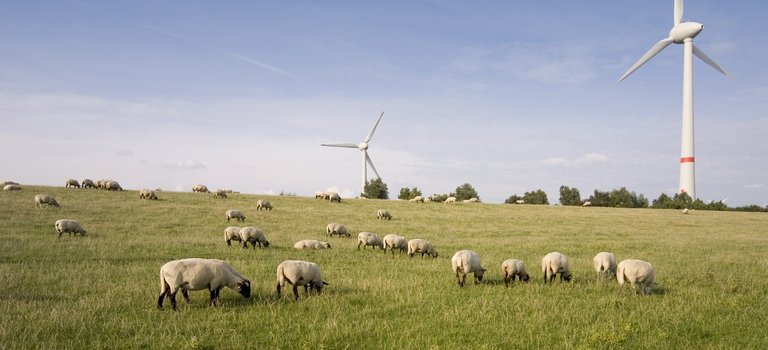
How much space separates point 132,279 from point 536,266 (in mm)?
15434

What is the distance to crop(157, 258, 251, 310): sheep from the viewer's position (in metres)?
12.0

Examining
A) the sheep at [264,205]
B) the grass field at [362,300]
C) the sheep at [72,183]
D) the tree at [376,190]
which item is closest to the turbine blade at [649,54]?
the tree at [376,190]

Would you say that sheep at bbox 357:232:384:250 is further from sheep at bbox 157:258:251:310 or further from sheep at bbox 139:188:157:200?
sheep at bbox 139:188:157:200

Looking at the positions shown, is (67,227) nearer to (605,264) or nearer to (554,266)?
(554,266)

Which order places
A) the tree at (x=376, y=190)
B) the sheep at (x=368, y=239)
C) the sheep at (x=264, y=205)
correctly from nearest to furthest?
the sheep at (x=368, y=239) → the sheep at (x=264, y=205) → the tree at (x=376, y=190)

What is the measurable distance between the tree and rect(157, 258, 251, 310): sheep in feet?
271

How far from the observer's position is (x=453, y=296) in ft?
47.4

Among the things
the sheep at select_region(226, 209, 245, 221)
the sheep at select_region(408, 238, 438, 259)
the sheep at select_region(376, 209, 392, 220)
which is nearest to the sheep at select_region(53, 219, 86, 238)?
the sheep at select_region(226, 209, 245, 221)

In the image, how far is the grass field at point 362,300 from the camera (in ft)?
33.3

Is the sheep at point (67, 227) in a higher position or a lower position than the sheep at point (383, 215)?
lower

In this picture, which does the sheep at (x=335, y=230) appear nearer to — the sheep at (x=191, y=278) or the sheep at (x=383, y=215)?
the sheep at (x=383, y=215)

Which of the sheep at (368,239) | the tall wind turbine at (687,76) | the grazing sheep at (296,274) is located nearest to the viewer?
the grazing sheep at (296,274)

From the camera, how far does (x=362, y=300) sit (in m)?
13.7

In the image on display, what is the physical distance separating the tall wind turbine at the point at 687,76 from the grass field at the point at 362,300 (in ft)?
220
